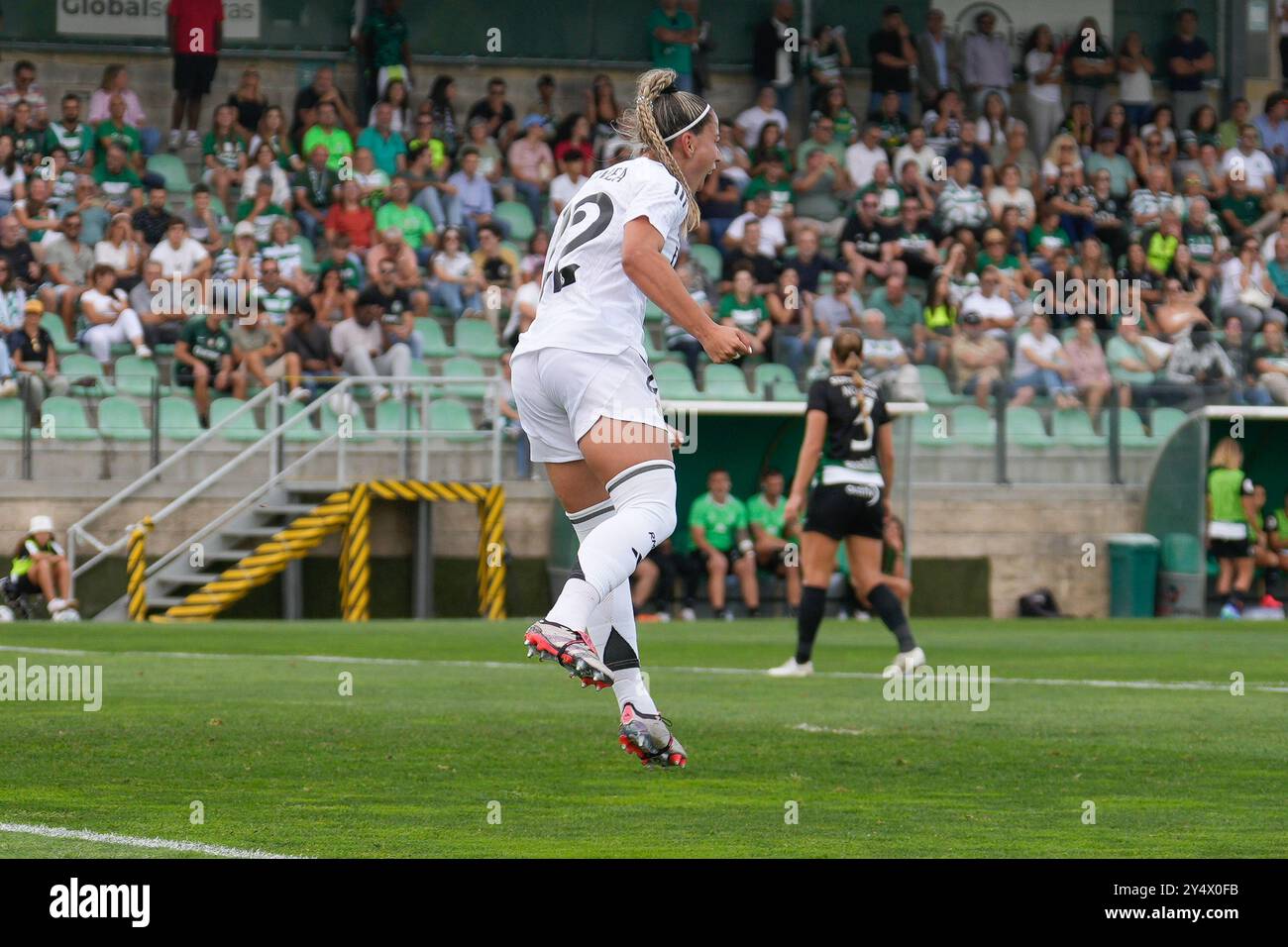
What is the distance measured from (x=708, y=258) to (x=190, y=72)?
6884mm

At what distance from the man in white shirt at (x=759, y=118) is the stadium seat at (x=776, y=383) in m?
5.60

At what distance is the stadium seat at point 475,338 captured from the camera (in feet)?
74.7

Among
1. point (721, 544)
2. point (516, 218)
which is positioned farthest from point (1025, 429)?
point (516, 218)

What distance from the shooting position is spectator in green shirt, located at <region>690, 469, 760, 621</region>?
21.8 m

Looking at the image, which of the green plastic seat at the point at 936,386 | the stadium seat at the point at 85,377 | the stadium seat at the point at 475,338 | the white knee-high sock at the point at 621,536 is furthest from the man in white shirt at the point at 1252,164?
the white knee-high sock at the point at 621,536

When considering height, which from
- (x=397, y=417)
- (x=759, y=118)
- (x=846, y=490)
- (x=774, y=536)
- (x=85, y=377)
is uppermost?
(x=759, y=118)

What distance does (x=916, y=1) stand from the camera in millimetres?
31719

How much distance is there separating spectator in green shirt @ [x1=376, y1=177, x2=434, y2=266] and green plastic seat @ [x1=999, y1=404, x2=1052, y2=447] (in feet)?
22.2

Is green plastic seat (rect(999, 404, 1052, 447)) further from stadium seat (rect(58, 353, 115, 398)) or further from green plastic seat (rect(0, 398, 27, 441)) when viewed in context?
green plastic seat (rect(0, 398, 27, 441))

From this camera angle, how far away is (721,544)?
2191cm

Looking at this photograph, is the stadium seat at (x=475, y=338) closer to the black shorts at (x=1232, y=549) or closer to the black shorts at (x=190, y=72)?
the black shorts at (x=190, y=72)

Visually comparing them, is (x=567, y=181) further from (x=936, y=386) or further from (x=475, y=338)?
(x=936, y=386)

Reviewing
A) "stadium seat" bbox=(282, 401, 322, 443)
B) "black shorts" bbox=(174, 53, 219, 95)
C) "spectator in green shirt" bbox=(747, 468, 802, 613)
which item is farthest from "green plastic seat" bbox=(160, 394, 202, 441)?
"black shorts" bbox=(174, 53, 219, 95)
